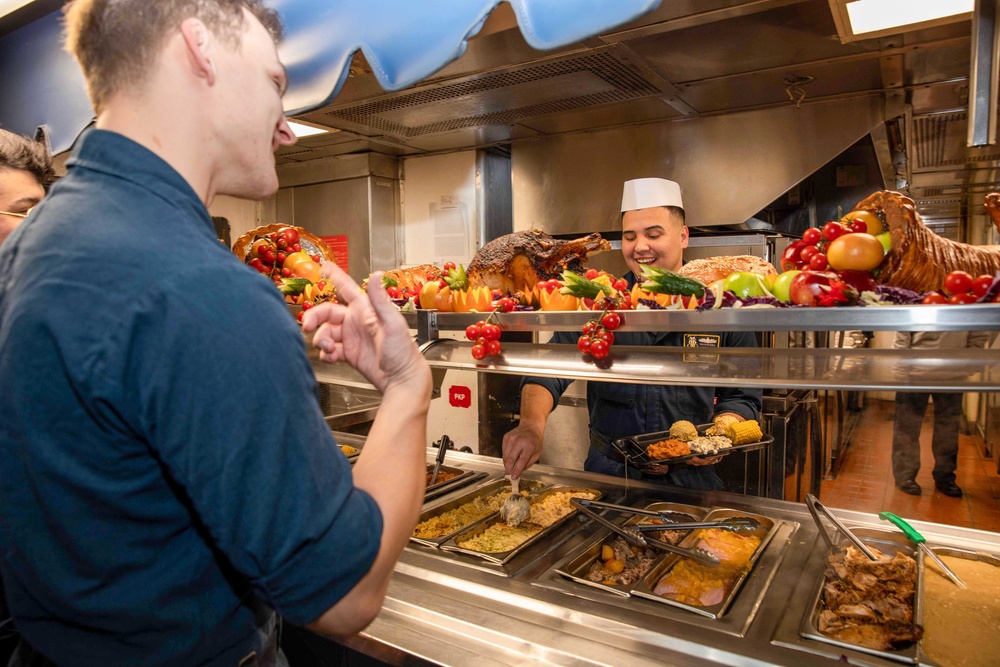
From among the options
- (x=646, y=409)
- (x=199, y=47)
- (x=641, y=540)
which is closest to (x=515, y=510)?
(x=641, y=540)

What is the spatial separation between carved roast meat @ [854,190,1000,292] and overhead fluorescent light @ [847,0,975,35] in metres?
0.92

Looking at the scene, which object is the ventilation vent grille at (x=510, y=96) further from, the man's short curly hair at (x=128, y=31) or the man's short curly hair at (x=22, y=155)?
the man's short curly hair at (x=128, y=31)

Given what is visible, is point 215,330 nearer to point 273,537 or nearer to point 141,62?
point 273,537

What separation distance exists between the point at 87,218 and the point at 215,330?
28 centimetres

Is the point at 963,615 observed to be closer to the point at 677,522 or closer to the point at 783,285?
the point at 677,522

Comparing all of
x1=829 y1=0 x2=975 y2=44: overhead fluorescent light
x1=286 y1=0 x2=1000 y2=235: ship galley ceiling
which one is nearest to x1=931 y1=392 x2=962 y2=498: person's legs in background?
x1=286 y1=0 x2=1000 y2=235: ship galley ceiling

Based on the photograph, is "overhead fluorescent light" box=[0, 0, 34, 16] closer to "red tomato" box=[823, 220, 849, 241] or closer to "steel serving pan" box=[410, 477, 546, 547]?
"steel serving pan" box=[410, 477, 546, 547]

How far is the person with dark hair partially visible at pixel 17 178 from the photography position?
218cm

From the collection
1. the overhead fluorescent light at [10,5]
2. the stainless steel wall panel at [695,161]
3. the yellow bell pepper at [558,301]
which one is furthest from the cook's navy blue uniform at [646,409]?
the overhead fluorescent light at [10,5]

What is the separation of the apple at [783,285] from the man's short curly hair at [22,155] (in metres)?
2.49

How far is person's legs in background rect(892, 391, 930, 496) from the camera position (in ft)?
22.4

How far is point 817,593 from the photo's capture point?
5.64 feet

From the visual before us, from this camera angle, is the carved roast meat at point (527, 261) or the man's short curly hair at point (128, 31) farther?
the carved roast meat at point (527, 261)

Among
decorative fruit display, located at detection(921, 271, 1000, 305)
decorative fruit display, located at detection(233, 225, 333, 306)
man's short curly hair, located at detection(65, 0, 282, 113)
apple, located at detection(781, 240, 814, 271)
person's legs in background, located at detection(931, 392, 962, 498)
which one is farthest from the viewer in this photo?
person's legs in background, located at detection(931, 392, 962, 498)
